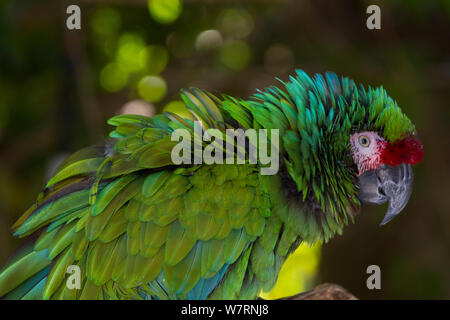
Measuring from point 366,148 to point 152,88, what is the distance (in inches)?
122

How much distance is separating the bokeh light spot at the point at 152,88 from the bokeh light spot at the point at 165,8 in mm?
581

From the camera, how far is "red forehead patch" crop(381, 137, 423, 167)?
85.0 inches

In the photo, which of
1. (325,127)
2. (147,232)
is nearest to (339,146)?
(325,127)

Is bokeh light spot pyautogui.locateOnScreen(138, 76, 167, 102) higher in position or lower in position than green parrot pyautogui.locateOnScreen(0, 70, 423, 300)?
higher

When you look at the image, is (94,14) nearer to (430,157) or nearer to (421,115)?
(421,115)

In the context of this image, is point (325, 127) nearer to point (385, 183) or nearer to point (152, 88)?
point (385, 183)

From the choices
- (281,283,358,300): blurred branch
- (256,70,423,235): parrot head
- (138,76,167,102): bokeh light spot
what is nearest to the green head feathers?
→ (256,70,423,235): parrot head

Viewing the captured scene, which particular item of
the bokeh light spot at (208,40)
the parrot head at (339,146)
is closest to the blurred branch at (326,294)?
the parrot head at (339,146)

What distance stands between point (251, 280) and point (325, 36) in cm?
354

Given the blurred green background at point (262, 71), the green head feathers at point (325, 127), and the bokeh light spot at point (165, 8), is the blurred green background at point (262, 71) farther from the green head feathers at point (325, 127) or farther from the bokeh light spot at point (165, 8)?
the green head feathers at point (325, 127)

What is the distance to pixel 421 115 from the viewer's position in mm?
4344

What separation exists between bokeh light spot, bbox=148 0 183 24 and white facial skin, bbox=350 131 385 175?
8.79ft

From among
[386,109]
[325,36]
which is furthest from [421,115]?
[386,109]

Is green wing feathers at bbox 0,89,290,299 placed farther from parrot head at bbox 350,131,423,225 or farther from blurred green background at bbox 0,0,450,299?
blurred green background at bbox 0,0,450,299
